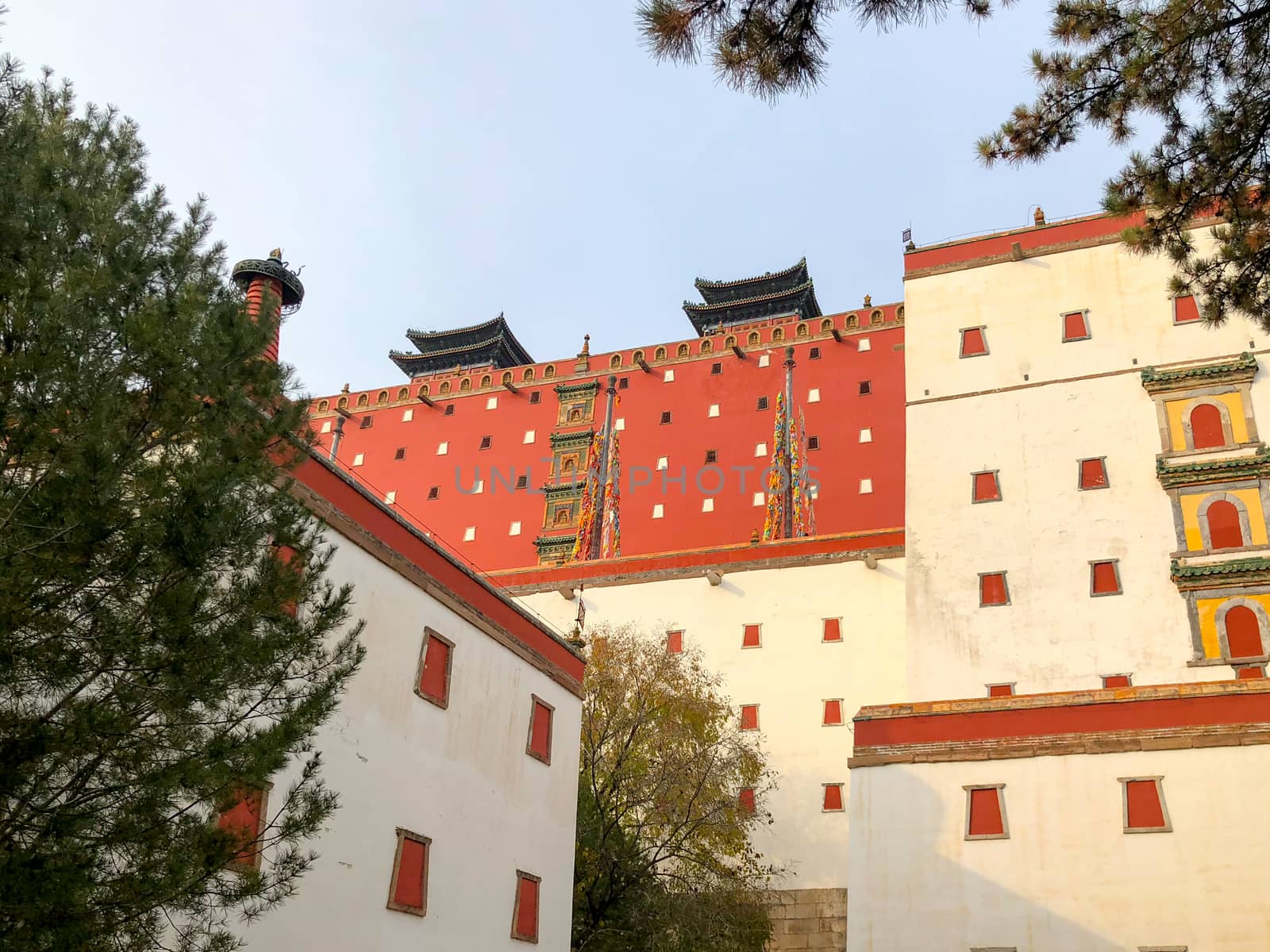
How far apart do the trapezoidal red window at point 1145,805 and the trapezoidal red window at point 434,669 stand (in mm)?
10766

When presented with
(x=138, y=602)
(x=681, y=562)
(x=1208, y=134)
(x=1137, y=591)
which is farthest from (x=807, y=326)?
(x=138, y=602)

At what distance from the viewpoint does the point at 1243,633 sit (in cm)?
2609

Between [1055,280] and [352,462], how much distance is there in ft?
108

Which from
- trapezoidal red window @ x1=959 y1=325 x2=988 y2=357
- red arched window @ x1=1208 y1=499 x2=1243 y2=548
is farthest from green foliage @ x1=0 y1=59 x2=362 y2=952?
trapezoidal red window @ x1=959 y1=325 x2=988 y2=357

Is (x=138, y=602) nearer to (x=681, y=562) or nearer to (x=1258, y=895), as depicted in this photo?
(x=1258, y=895)

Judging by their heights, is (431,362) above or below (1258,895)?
above

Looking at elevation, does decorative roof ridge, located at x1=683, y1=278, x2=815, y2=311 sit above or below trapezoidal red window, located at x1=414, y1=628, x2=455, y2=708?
above

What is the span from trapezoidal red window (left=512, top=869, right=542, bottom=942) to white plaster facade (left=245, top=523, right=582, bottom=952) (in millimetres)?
126

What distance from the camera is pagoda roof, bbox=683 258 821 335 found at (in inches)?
2249

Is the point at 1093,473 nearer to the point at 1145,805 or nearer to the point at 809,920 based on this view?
the point at 1145,805

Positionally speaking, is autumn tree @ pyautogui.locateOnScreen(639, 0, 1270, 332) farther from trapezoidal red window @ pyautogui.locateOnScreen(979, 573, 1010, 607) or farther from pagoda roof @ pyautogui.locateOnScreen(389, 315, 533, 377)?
pagoda roof @ pyautogui.locateOnScreen(389, 315, 533, 377)

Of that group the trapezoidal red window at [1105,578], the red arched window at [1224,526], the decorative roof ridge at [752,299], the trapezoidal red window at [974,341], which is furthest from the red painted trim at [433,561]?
the decorative roof ridge at [752,299]

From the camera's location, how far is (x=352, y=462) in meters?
55.0

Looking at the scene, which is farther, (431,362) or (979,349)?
(431,362)
